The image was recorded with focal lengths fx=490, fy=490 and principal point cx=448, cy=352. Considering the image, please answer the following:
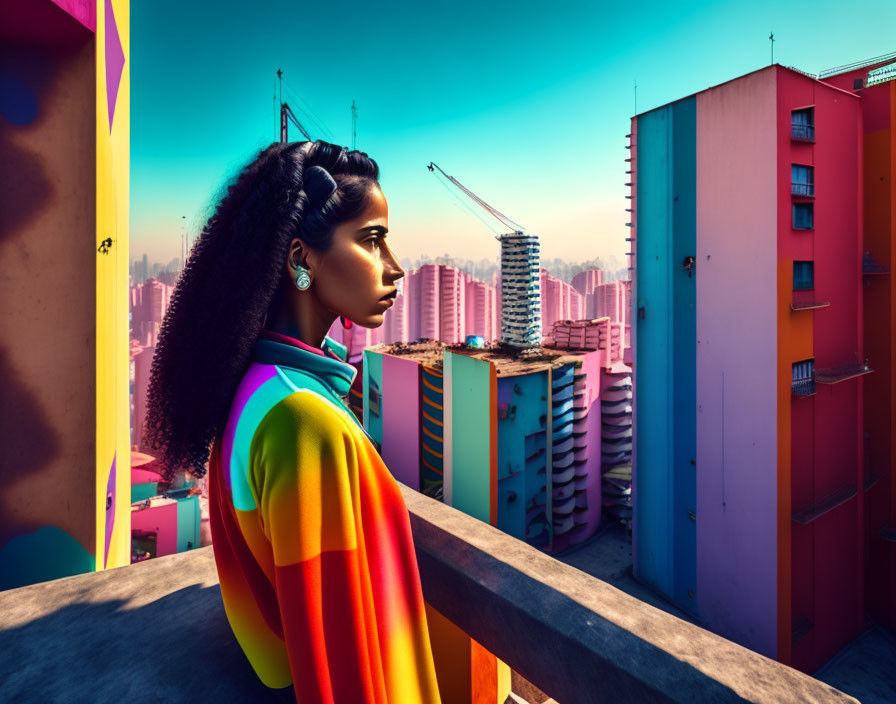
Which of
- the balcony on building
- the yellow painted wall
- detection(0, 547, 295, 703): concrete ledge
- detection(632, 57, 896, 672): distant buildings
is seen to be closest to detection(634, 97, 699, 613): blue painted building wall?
detection(632, 57, 896, 672): distant buildings

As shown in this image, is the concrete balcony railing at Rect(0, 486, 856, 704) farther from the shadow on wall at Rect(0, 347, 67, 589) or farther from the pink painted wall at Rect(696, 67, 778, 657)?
the pink painted wall at Rect(696, 67, 778, 657)

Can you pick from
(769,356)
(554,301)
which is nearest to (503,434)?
(769,356)

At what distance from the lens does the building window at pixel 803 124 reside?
6.21 m

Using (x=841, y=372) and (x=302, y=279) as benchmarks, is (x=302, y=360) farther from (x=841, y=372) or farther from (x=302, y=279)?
(x=841, y=372)

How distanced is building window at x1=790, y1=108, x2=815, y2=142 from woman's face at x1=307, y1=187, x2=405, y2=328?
7.16m

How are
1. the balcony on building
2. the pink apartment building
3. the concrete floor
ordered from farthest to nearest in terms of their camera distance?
the pink apartment building < the concrete floor < the balcony on building

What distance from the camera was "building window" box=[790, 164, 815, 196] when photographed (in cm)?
618

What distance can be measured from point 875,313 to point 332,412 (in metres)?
9.38

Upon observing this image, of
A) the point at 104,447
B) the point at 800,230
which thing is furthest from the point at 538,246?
the point at 104,447

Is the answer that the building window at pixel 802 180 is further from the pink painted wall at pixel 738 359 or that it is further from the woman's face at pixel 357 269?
the woman's face at pixel 357 269

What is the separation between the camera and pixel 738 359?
6.46 metres

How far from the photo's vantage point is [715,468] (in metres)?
6.82

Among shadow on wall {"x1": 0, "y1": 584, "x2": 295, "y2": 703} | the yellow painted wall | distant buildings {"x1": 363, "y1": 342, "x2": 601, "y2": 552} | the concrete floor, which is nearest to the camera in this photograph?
shadow on wall {"x1": 0, "y1": 584, "x2": 295, "y2": 703}

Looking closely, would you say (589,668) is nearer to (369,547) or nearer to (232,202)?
(369,547)
